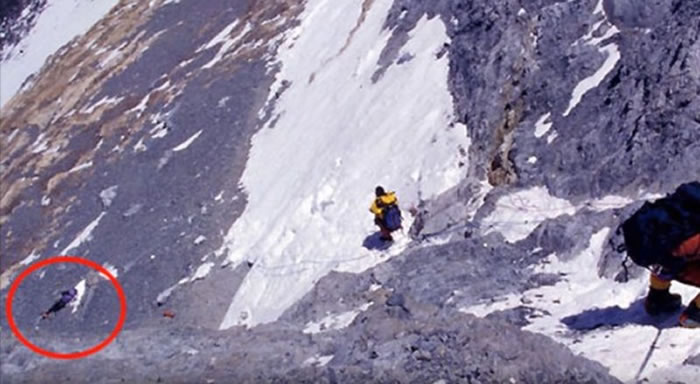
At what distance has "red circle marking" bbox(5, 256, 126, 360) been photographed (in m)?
17.9

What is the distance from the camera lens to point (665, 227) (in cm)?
1053

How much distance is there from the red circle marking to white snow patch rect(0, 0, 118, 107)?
15.6m

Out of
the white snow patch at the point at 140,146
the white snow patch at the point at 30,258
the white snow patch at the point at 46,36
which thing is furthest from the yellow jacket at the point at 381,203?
the white snow patch at the point at 46,36

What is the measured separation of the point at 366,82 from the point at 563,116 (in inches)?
234

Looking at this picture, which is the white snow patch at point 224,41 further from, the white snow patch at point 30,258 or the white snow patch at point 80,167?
the white snow patch at point 30,258

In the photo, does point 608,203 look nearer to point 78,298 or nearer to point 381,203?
point 381,203

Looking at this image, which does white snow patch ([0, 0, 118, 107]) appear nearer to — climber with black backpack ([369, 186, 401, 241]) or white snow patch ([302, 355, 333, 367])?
climber with black backpack ([369, 186, 401, 241])

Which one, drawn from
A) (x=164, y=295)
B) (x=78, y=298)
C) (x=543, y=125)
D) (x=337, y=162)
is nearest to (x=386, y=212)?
(x=543, y=125)

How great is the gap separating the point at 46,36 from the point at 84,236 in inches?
754

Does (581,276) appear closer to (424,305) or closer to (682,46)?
(424,305)

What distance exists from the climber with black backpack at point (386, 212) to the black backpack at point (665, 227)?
628cm

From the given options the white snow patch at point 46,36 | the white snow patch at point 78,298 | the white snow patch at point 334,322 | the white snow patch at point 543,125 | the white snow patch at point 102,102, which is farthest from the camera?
the white snow patch at point 46,36

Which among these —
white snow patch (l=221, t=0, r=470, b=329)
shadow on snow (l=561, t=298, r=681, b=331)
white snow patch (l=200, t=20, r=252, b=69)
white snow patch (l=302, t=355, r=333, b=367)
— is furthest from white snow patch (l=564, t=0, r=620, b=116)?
white snow patch (l=200, t=20, r=252, b=69)

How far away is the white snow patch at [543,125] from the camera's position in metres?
16.9
